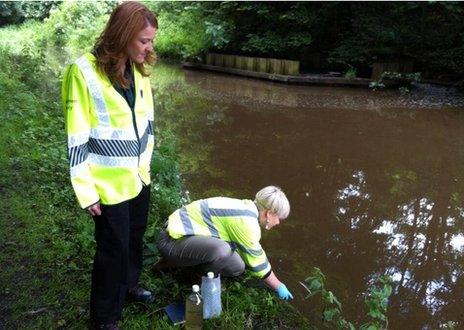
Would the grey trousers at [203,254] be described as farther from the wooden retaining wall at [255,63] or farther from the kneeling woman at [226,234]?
the wooden retaining wall at [255,63]

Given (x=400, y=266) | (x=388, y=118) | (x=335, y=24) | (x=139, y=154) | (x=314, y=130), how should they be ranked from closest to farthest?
(x=139, y=154), (x=400, y=266), (x=314, y=130), (x=388, y=118), (x=335, y=24)

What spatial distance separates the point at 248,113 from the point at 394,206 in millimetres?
4731

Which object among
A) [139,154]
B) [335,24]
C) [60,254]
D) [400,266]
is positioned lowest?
[400,266]

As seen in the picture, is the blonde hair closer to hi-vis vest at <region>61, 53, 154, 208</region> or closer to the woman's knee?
the woman's knee

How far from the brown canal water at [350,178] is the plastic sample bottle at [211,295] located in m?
0.84

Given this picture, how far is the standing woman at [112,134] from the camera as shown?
211cm

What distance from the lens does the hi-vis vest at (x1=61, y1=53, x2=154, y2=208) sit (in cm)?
212

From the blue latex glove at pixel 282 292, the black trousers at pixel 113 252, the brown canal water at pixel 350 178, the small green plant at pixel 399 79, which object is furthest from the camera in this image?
the small green plant at pixel 399 79

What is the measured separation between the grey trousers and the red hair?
124cm

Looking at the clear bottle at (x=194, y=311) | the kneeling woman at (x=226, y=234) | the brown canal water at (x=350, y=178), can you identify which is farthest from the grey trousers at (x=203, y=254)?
the brown canal water at (x=350, y=178)

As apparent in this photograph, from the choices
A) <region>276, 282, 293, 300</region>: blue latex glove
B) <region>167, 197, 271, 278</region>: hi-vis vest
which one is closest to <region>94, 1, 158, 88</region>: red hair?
<region>167, 197, 271, 278</region>: hi-vis vest

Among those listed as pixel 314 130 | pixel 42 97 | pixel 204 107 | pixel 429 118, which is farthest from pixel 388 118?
pixel 42 97

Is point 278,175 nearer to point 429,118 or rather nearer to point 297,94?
point 429,118

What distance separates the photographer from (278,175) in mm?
5949
